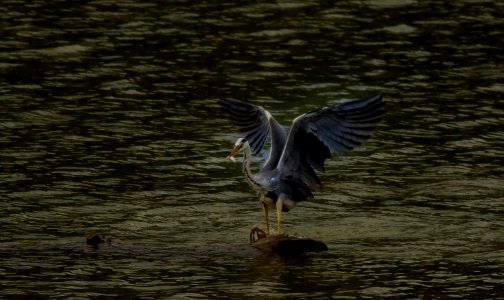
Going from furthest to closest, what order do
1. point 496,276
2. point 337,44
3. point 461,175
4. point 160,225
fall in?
point 337,44
point 461,175
point 160,225
point 496,276

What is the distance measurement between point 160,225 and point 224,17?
8526mm

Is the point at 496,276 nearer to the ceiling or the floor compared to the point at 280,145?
nearer to the floor

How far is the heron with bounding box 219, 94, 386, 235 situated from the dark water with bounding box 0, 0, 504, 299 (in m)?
0.64

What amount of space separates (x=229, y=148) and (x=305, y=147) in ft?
11.7

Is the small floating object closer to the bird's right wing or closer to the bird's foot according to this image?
the bird's foot

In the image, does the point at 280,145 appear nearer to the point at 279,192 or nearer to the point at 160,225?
the point at 279,192

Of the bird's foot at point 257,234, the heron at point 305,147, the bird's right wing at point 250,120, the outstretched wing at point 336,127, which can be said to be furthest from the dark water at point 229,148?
the outstretched wing at point 336,127

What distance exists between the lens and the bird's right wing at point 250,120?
12656mm

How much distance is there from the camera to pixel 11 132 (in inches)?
619

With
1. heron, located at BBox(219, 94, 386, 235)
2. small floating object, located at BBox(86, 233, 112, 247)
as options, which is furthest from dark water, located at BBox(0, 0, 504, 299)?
heron, located at BBox(219, 94, 386, 235)

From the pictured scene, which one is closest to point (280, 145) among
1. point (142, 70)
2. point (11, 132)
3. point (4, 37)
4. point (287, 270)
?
point (287, 270)

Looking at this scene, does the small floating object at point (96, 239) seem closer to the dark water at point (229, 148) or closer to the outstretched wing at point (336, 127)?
the dark water at point (229, 148)

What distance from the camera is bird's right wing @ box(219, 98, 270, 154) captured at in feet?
41.5

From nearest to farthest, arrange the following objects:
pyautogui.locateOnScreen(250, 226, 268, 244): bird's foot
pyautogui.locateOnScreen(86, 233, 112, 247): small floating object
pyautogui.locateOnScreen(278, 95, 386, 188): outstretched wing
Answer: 1. pyautogui.locateOnScreen(86, 233, 112, 247): small floating object
2. pyautogui.locateOnScreen(278, 95, 386, 188): outstretched wing
3. pyautogui.locateOnScreen(250, 226, 268, 244): bird's foot
